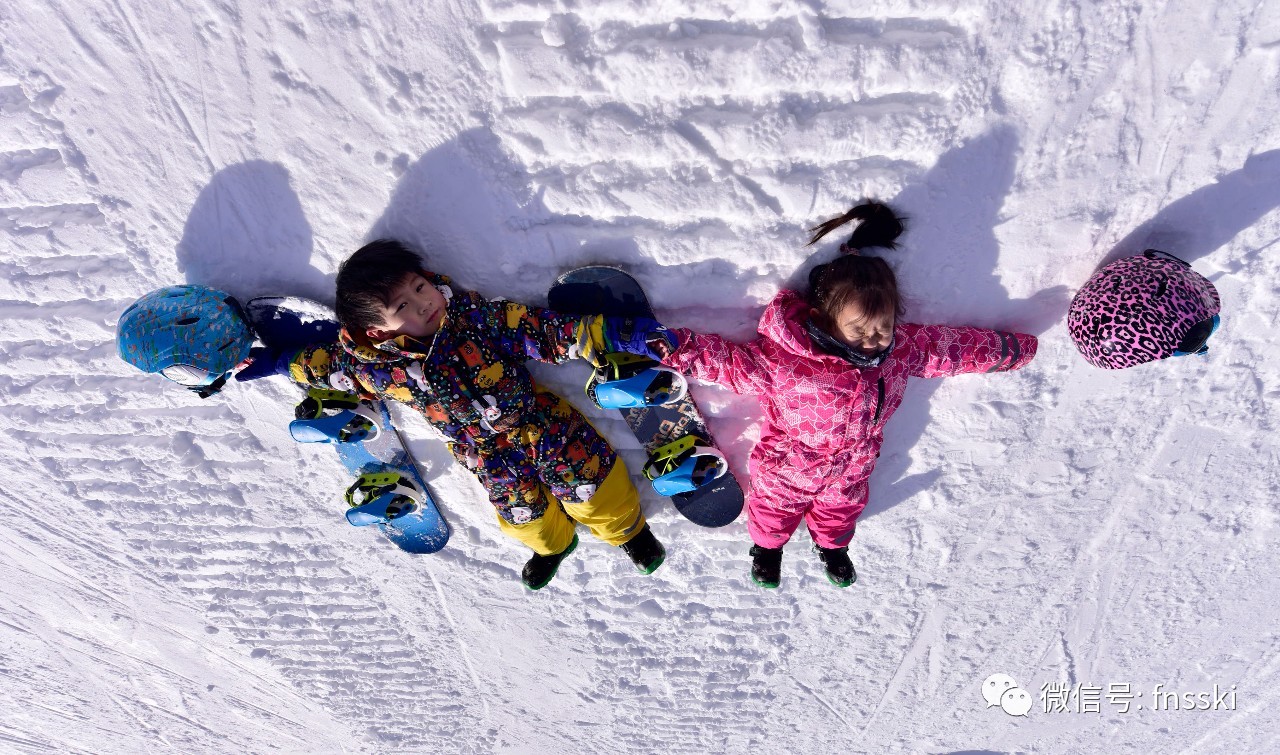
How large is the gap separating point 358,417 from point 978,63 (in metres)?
2.02

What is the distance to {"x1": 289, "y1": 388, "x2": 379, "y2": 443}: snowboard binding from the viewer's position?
6.36ft

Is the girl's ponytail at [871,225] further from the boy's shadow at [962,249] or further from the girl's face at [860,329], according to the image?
the girl's face at [860,329]

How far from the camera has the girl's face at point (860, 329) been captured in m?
1.65

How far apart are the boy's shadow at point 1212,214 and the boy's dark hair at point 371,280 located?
1.99m

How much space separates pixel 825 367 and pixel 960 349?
1.29 feet

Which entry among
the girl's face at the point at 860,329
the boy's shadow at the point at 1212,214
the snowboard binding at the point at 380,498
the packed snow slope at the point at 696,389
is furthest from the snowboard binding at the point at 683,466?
the boy's shadow at the point at 1212,214

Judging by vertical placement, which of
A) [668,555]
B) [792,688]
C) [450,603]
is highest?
[668,555]

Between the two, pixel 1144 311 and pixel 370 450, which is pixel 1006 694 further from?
pixel 370 450

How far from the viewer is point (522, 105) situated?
1.73m

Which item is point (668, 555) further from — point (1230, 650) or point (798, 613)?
point (1230, 650)

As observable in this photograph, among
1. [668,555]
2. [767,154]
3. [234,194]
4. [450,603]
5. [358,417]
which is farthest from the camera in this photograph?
[450,603]

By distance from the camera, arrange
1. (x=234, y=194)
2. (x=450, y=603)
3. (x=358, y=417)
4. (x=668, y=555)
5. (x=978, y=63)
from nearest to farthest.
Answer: (x=978, y=63), (x=234, y=194), (x=358, y=417), (x=668, y=555), (x=450, y=603)

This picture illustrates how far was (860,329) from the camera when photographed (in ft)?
5.48

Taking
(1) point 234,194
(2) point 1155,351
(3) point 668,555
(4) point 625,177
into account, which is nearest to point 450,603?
(3) point 668,555
